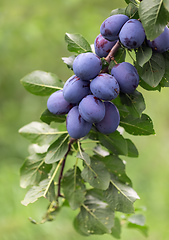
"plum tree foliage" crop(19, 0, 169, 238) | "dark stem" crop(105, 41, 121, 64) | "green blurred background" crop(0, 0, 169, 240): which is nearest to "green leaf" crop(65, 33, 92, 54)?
"plum tree foliage" crop(19, 0, 169, 238)

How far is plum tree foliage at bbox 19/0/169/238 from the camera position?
611mm

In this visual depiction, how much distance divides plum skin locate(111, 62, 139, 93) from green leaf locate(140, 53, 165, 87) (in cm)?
3

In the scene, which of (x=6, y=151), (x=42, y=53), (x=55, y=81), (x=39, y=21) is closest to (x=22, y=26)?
(x=39, y=21)

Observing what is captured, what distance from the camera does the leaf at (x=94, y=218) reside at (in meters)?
0.90

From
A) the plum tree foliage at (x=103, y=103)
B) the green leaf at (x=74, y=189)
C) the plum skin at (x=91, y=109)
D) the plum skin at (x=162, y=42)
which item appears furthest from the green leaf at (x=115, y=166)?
the plum skin at (x=162, y=42)

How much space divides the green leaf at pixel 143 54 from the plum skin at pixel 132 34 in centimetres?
2

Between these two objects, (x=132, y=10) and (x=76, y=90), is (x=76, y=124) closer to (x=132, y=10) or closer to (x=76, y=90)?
(x=76, y=90)

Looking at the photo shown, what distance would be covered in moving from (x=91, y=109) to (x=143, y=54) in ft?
0.52

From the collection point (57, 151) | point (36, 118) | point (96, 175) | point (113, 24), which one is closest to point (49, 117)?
point (57, 151)

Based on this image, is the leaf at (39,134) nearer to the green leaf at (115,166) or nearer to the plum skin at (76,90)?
the green leaf at (115,166)

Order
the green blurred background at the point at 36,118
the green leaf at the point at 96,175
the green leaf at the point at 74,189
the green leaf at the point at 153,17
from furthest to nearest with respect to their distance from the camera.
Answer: the green blurred background at the point at 36,118 → the green leaf at the point at 74,189 → the green leaf at the point at 96,175 → the green leaf at the point at 153,17

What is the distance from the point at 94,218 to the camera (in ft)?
3.03

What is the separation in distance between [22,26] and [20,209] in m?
1.45

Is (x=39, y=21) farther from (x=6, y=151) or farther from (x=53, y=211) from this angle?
(x=53, y=211)
